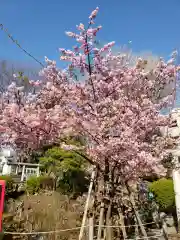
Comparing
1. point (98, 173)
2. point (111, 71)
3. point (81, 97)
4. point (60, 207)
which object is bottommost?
point (60, 207)

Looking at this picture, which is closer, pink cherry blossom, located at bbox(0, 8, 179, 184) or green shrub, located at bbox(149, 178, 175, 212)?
pink cherry blossom, located at bbox(0, 8, 179, 184)

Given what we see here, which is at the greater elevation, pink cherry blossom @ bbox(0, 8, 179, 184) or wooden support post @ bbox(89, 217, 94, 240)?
pink cherry blossom @ bbox(0, 8, 179, 184)

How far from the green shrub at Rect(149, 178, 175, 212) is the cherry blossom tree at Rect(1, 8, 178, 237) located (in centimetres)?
359

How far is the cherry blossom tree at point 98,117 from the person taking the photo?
3930 mm

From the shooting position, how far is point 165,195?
7.75m

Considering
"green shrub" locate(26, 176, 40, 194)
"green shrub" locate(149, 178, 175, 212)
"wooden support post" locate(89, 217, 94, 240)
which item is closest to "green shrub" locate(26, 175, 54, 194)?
"green shrub" locate(26, 176, 40, 194)

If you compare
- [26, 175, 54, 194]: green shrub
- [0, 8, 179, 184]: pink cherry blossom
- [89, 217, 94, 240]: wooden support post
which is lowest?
[89, 217, 94, 240]: wooden support post

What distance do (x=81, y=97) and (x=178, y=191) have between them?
459 cm

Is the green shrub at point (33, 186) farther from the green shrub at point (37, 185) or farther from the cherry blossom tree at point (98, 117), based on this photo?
the cherry blossom tree at point (98, 117)

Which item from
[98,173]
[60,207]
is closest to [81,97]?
[98,173]

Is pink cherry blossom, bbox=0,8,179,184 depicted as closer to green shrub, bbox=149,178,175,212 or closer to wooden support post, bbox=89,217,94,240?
wooden support post, bbox=89,217,94,240

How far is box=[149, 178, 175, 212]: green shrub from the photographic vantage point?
766 cm

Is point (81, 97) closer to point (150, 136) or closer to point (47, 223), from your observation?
point (150, 136)

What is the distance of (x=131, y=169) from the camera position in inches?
159
